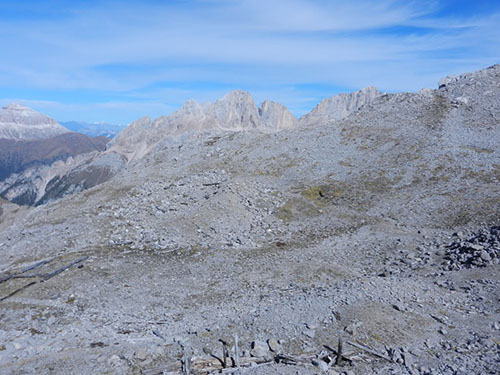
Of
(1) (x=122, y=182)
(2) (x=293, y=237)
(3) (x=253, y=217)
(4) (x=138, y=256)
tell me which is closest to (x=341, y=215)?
(2) (x=293, y=237)

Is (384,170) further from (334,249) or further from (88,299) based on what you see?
(88,299)

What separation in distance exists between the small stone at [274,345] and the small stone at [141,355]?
498 centimetres

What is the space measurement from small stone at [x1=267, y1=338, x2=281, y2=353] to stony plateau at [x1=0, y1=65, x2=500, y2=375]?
0.05m

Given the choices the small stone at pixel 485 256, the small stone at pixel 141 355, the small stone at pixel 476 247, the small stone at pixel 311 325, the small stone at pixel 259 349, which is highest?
the small stone at pixel 476 247

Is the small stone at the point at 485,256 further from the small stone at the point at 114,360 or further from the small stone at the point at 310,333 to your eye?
the small stone at the point at 114,360

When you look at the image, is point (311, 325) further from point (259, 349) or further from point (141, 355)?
point (141, 355)

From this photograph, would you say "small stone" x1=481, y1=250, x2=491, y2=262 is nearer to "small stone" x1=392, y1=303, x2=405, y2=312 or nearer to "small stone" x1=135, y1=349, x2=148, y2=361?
"small stone" x1=392, y1=303, x2=405, y2=312

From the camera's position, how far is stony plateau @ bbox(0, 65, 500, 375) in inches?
549

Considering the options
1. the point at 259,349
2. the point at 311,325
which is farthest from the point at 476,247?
the point at 259,349

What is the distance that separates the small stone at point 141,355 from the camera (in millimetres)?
13605

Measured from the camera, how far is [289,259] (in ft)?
79.9

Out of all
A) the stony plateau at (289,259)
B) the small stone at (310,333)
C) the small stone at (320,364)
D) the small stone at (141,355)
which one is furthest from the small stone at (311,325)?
the small stone at (141,355)

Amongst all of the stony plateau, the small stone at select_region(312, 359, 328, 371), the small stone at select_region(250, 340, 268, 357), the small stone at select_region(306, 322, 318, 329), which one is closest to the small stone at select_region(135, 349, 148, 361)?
the stony plateau

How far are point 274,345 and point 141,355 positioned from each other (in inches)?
210
